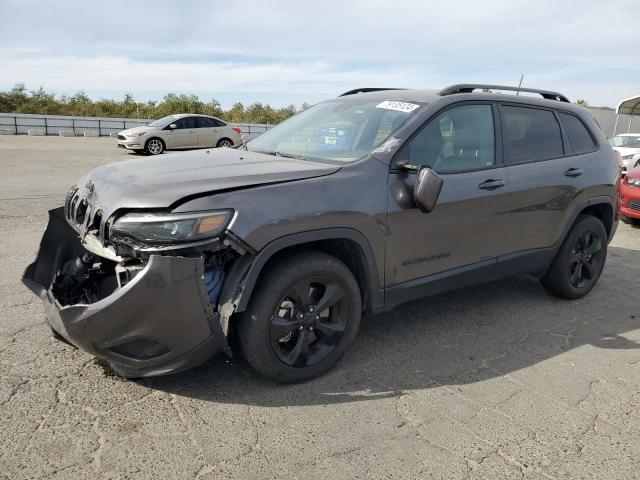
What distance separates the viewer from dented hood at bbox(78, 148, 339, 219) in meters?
2.74

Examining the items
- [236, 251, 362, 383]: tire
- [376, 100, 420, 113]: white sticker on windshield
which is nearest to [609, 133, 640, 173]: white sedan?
[376, 100, 420, 113]: white sticker on windshield

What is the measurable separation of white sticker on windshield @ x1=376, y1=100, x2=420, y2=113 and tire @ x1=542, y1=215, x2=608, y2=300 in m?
2.02

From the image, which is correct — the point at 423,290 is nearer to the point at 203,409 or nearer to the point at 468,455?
the point at 468,455

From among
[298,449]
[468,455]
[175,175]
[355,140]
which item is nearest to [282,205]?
[175,175]

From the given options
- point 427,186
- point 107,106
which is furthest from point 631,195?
point 107,106

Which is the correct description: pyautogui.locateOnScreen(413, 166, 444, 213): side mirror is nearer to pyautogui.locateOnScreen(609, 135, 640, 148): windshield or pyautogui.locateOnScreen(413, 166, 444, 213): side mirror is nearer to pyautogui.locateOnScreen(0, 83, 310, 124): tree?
pyautogui.locateOnScreen(609, 135, 640, 148): windshield

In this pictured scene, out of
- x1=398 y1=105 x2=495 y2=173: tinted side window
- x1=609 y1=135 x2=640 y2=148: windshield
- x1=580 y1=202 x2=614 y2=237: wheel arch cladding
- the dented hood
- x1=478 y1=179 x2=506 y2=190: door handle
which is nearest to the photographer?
the dented hood

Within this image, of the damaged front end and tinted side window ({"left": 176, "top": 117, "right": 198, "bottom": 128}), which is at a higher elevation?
tinted side window ({"left": 176, "top": 117, "right": 198, "bottom": 128})

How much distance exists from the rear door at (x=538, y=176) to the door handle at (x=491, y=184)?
0.14 metres

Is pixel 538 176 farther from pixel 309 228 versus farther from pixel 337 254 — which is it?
pixel 309 228

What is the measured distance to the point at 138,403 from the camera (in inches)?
113

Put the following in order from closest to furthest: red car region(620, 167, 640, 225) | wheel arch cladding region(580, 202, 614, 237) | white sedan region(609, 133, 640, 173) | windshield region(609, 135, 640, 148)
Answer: wheel arch cladding region(580, 202, 614, 237)
red car region(620, 167, 640, 225)
white sedan region(609, 133, 640, 173)
windshield region(609, 135, 640, 148)

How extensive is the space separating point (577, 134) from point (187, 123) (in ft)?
56.6

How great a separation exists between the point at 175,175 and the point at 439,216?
5.63ft
